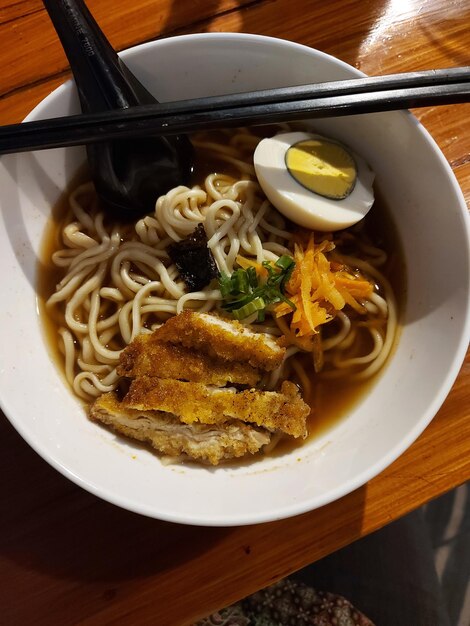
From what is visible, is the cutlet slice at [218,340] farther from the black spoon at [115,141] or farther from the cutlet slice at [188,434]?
the black spoon at [115,141]

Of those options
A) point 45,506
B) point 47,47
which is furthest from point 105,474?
point 47,47

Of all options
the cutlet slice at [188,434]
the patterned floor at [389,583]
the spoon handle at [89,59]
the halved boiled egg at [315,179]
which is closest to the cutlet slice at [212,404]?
the cutlet slice at [188,434]

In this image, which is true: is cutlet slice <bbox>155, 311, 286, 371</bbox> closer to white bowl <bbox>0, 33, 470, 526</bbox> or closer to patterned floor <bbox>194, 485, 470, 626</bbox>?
white bowl <bbox>0, 33, 470, 526</bbox>

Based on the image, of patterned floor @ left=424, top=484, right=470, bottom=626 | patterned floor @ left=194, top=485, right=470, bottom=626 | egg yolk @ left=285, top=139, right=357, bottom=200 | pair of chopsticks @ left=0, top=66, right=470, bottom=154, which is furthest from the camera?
patterned floor @ left=424, top=484, right=470, bottom=626

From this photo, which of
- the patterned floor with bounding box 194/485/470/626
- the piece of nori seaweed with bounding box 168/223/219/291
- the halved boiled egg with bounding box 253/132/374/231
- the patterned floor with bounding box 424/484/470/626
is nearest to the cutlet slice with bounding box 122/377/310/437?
the piece of nori seaweed with bounding box 168/223/219/291

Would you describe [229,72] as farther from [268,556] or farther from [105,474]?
[268,556]

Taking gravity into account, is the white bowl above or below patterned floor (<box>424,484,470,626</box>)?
above

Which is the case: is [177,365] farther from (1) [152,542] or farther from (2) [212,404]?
(1) [152,542]

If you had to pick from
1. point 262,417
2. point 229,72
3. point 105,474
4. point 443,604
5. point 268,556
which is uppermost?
point 229,72

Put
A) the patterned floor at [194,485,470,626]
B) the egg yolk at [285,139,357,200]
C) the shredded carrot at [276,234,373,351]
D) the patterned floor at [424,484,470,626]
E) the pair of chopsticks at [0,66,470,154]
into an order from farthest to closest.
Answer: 1. the patterned floor at [424,484,470,626]
2. the patterned floor at [194,485,470,626]
3. the egg yolk at [285,139,357,200]
4. the shredded carrot at [276,234,373,351]
5. the pair of chopsticks at [0,66,470,154]
